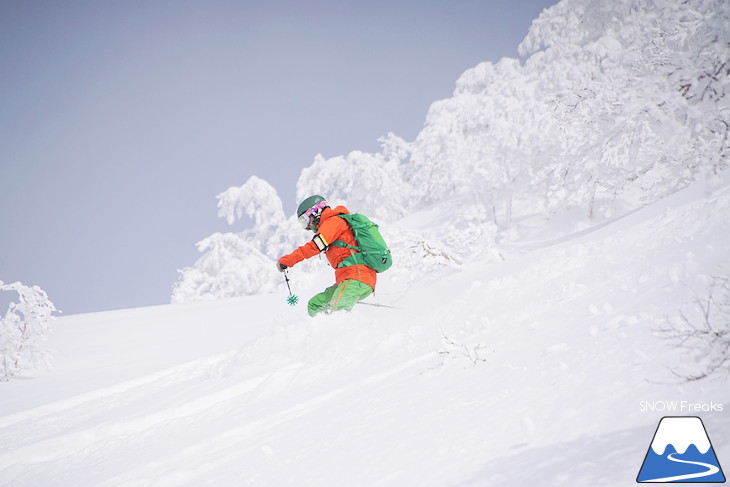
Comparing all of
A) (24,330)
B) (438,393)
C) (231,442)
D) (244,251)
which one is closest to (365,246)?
(231,442)

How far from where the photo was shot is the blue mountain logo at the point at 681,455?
1062mm

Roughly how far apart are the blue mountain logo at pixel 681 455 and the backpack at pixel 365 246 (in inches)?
→ 174

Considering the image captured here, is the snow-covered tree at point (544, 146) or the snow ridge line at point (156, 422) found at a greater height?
the snow-covered tree at point (544, 146)

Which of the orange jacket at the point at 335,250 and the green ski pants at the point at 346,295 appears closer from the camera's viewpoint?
the orange jacket at the point at 335,250

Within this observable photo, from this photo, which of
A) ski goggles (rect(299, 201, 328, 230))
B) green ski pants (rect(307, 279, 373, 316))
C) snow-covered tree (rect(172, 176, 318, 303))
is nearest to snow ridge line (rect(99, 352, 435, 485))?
green ski pants (rect(307, 279, 373, 316))

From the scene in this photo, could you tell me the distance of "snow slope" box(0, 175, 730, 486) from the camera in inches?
58.0

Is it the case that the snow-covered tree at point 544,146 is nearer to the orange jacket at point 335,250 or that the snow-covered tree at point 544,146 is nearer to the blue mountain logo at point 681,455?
the orange jacket at point 335,250

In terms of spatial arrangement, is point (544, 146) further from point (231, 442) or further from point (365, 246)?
point (231, 442)

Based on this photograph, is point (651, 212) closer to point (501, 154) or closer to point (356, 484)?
point (356, 484)

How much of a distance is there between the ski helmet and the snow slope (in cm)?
145

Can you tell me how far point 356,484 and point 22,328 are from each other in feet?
31.0

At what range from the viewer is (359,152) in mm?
27078

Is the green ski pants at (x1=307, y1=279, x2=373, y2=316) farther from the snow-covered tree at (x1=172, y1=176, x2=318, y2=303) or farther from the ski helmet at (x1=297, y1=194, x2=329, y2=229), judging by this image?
the snow-covered tree at (x1=172, y1=176, x2=318, y2=303)
